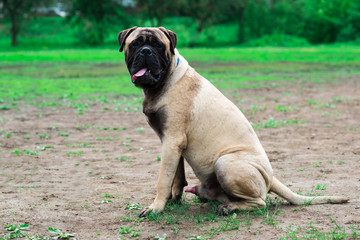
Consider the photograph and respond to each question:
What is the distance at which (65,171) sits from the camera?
7512mm

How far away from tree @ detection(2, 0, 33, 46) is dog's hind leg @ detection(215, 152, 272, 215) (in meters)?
37.8

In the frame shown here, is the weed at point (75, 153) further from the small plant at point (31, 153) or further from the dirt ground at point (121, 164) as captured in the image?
the small plant at point (31, 153)

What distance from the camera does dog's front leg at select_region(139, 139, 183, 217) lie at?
17.4 feet

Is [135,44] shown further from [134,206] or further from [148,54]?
[134,206]

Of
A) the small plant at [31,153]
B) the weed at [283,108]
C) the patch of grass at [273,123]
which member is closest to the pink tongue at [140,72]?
the small plant at [31,153]

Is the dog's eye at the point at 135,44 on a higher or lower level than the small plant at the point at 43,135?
higher

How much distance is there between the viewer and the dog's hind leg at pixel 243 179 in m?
5.18

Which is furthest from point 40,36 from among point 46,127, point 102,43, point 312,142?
point 312,142

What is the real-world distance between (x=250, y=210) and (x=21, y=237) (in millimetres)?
2401

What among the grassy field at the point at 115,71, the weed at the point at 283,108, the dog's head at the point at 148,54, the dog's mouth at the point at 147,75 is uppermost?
the dog's head at the point at 148,54

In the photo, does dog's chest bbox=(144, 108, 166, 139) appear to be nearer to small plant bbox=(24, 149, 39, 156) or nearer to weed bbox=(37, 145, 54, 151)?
small plant bbox=(24, 149, 39, 156)

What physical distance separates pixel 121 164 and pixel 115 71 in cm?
1415

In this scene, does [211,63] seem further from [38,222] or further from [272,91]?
[38,222]

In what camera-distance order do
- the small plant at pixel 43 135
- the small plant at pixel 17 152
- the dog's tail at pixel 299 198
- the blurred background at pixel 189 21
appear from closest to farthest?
1. the dog's tail at pixel 299 198
2. the small plant at pixel 17 152
3. the small plant at pixel 43 135
4. the blurred background at pixel 189 21
